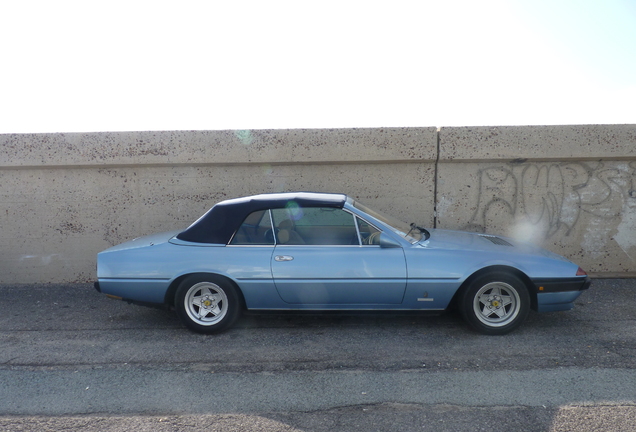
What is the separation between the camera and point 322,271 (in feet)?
14.9

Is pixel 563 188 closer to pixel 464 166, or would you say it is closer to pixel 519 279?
pixel 464 166

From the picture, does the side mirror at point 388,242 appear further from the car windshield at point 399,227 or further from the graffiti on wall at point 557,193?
the graffiti on wall at point 557,193

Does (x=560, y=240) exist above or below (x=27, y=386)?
above

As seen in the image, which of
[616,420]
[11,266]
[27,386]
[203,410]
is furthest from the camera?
[11,266]

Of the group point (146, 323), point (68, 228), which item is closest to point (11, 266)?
point (68, 228)

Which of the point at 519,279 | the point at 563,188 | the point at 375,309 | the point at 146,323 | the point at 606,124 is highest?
the point at 606,124

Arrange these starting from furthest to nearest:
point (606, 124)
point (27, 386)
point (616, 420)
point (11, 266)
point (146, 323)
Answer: point (11, 266)
point (606, 124)
point (146, 323)
point (27, 386)
point (616, 420)

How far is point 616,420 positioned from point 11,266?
24.9 ft

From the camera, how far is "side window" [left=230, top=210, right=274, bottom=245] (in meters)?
4.75

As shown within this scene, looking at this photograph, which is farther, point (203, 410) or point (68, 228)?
point (68, 228)

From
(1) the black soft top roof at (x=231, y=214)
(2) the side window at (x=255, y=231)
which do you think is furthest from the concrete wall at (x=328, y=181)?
(2) the side window at (x=255, y=231)

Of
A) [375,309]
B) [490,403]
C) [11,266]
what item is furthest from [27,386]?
[11,266]

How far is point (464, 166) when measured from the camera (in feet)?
22.4

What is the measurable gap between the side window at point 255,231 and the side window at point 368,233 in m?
0.88
